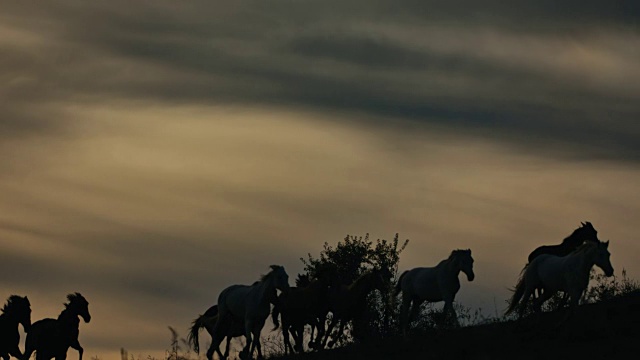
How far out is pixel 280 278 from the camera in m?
36.8

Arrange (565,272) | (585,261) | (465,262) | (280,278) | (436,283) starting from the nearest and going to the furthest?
(585,261), (565,272), (465,262), (436,283), (280,278)

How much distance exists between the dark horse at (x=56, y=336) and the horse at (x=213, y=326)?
3.82 meters

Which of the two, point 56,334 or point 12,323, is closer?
point 56,334

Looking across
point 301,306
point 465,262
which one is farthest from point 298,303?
point 465,262

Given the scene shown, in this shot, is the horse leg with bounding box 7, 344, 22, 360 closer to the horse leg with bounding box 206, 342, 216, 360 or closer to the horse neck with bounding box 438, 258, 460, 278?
the horse leg with bounding box 206, 342, 216, 360

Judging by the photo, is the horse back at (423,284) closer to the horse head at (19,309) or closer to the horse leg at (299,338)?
the horse leg at (299,338)

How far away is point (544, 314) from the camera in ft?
117

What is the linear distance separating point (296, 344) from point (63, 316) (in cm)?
649

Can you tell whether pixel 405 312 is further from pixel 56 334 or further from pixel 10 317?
pixel 10 317

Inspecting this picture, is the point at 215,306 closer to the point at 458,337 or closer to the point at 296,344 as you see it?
the point at 296,344

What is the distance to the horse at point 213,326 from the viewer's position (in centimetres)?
3897

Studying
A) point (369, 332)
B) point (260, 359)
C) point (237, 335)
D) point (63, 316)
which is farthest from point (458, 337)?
point (369, 332)

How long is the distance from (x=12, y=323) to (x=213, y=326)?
226 inches

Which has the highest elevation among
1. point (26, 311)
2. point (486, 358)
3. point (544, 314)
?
point (26, 311)
